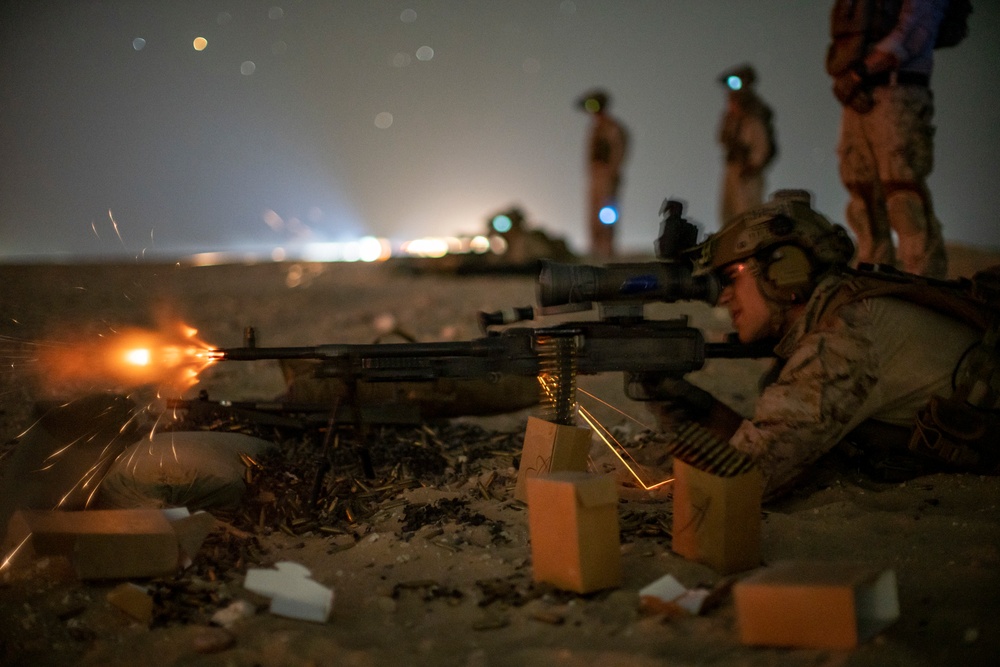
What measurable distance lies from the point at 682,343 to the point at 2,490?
3.31 metres

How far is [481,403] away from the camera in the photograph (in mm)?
5219

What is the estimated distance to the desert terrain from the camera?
230cm

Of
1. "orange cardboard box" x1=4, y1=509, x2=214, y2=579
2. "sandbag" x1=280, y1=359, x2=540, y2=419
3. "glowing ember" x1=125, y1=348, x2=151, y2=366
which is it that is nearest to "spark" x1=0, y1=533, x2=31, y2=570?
"orange cardboard box" x1=4, y1=509, x2=214, y2=579

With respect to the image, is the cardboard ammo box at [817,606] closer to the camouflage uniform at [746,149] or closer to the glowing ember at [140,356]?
the glowing ember at [140,356]

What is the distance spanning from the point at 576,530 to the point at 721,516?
1.97 feet

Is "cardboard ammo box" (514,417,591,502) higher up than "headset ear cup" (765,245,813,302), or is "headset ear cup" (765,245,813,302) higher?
"headset ear cup" (765,245,813,302)

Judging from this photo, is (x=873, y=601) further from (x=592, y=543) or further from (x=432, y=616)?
(x=432, y=616)

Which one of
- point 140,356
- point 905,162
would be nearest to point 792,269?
point 905,162

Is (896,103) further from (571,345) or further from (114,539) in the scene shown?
(114,539)

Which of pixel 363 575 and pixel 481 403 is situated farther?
pixel 481 403

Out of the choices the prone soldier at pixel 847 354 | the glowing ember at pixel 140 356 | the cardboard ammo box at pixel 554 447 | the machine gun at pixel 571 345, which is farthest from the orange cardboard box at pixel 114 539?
the prone soldier at pixel 847 354

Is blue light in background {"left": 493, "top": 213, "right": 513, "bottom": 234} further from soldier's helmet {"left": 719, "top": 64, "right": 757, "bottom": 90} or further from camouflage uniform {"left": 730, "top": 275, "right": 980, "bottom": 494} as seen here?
camouflage uniform {"left": 730, "top": 275, "right": 980, "bottom": 494}

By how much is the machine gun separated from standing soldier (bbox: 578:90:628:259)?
36.6ft

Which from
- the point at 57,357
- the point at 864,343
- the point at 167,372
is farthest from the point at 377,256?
the point at 864,343
